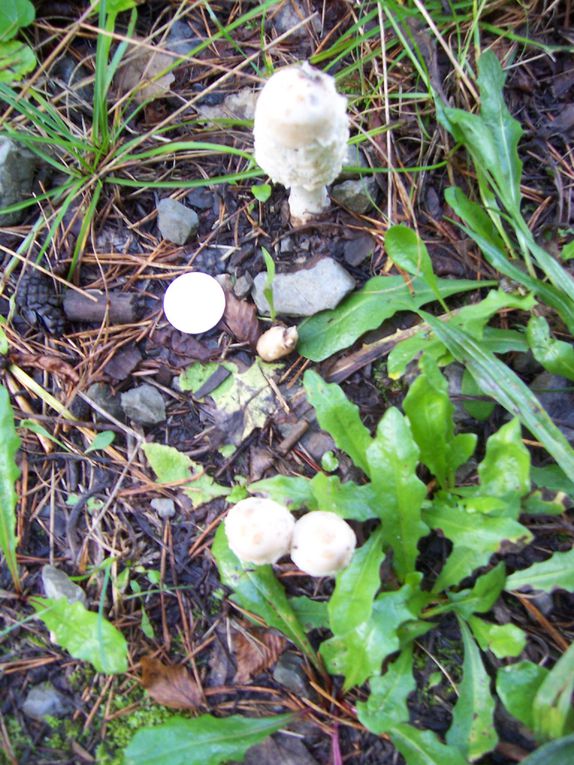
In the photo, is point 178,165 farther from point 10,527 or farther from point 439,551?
point 439,551

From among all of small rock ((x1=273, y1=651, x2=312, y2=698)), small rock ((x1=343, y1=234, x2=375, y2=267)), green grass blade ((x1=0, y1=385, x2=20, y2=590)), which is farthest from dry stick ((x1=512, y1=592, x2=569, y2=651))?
green grass blade ((x1=0, y1=385, x2=20, y2=590))

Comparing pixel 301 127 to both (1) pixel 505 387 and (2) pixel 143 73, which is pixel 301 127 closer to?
(1) pixel 505 387

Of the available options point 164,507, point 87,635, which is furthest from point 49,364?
point 87,635

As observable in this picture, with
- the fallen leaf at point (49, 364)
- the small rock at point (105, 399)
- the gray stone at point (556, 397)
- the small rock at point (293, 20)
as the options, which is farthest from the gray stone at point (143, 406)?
the small rock at point (293, 20)

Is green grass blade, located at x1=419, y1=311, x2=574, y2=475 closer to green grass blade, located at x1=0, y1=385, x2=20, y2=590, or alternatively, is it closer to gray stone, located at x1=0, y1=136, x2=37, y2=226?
green grass blade, located at x1=0, y1=385, x2=20, y2=590

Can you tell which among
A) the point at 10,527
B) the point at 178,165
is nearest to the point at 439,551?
the point at 10,527

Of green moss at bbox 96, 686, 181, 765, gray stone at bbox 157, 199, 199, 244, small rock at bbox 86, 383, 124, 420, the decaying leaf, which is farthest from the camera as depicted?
the decaying leaf

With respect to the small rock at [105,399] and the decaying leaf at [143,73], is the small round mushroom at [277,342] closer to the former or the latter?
the small rock at [105,399]
